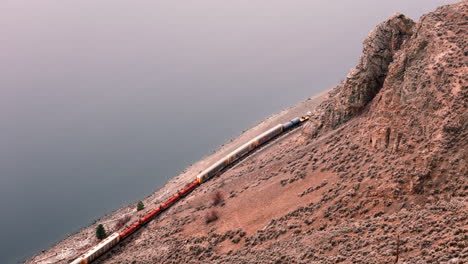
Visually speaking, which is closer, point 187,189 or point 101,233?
point 101,233

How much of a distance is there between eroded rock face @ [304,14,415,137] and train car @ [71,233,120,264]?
75.8ft

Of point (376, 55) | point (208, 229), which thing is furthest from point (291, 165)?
point (376, 55)

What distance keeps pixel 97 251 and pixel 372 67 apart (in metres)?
30.1

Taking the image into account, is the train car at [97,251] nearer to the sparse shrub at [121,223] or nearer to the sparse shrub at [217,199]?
the sparse shrub at [121,223]

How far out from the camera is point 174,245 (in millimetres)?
40594

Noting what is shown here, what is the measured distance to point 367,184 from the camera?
33688 mm

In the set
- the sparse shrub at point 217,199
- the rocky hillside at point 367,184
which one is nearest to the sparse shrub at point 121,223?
the rocky hillside at point 367,184

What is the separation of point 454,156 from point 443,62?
325 inches

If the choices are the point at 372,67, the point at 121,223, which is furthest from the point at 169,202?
the point at 372,67

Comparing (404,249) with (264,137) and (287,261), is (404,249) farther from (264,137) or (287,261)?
(264,137)

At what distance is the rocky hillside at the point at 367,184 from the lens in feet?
89.4

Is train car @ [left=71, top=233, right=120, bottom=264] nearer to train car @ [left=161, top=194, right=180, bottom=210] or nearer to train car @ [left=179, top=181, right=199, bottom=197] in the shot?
train car @ [left=161, top=194, right=180, bottom=210]

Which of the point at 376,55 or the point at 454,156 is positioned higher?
the point at 376,55

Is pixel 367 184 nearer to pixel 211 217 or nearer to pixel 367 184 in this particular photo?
pixel 367 184
